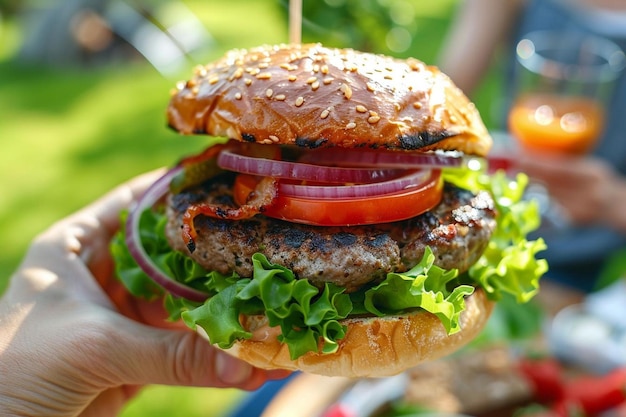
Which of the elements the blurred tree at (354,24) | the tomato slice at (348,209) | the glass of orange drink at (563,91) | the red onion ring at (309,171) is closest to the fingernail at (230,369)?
the tomato slice at (348,209)

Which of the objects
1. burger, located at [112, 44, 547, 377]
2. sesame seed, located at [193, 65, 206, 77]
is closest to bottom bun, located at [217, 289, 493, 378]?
burger, located at [112, 44, 547, 377]

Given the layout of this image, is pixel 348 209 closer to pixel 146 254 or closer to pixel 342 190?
pixel 342 190

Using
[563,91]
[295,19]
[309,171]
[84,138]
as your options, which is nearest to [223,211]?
[309,171]

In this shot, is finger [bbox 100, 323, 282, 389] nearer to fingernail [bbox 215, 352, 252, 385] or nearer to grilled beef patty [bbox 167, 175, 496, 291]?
fingernail [bbox 215, 352, 252, 385]

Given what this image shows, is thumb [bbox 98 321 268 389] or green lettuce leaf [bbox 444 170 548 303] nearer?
thumb [bbox 98 321 268 389]

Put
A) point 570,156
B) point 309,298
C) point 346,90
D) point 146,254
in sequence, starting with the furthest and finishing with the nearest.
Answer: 1. point 570,156
2. point 146,254
3. point 346,90
4. point 309,298

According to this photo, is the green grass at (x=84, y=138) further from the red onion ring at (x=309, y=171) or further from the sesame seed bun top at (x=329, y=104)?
the red onion ring at (x=309, y=171)
